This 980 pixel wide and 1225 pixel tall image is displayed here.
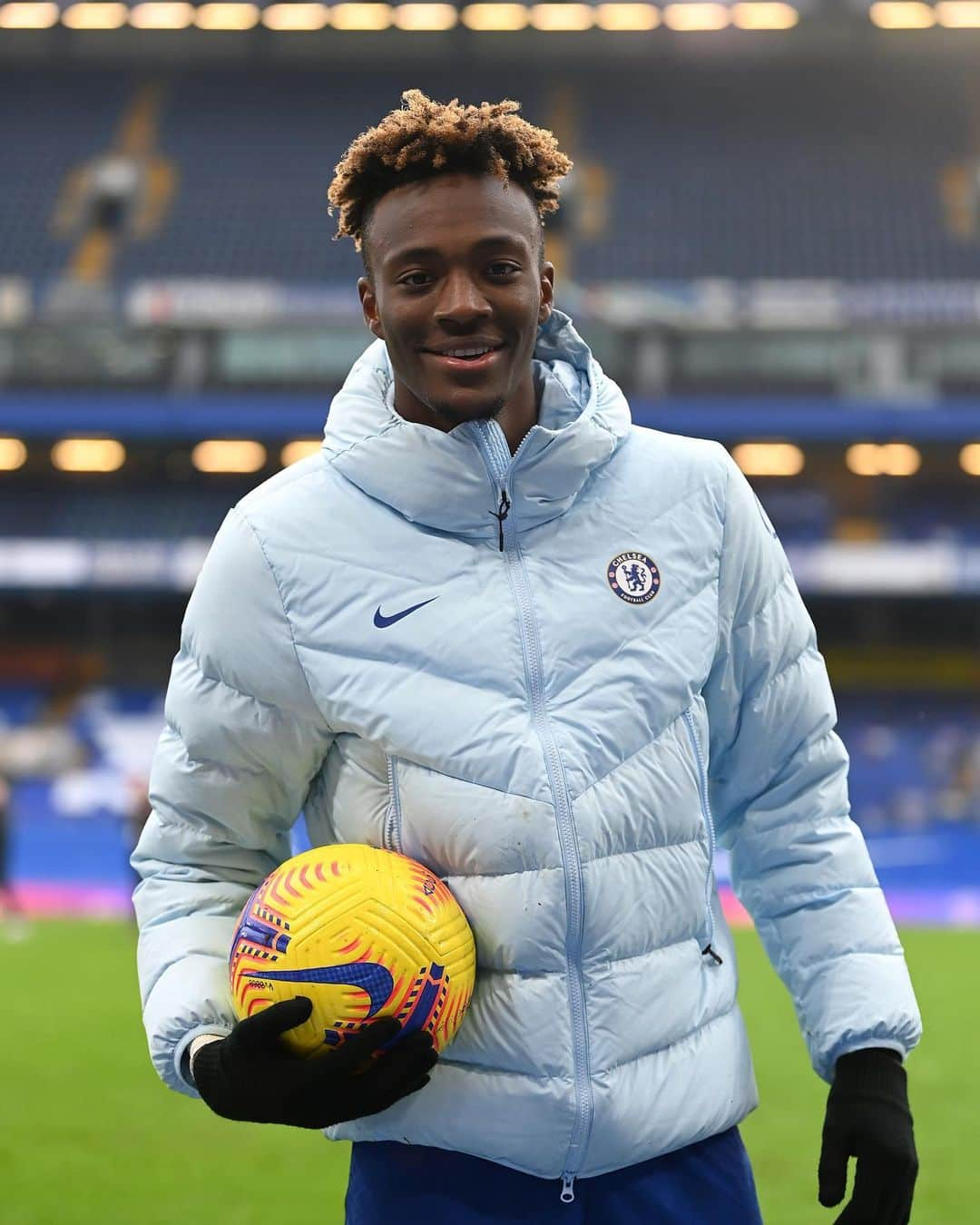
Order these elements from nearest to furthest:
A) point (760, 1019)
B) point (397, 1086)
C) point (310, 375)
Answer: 1. point (397, 1086)
2. point (760, 1019)
3. point (310, 375)

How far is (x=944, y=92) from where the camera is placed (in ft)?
83.7

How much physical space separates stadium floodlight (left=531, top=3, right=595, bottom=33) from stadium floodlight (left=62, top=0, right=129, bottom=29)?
281 inches

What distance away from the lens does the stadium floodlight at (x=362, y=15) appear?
25.1 metres

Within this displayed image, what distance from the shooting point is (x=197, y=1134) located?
539 centimetres

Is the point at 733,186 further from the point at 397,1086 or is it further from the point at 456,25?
the point at 397,1086

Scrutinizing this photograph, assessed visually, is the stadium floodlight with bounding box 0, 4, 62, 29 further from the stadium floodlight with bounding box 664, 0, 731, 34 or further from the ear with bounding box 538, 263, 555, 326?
the ear with bounding box 538, 263, 555, 326

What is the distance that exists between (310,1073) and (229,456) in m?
20.7

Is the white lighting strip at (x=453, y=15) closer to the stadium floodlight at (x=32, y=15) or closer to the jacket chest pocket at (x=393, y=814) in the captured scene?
the stadium floodlight at (x=32, y=15)

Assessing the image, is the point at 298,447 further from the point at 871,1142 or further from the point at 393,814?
the point at 871,1142

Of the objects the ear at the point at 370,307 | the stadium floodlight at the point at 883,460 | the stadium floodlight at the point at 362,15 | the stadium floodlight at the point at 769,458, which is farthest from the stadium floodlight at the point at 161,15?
the ear at the point at 370,307

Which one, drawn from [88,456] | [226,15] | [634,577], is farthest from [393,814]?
[226,15]

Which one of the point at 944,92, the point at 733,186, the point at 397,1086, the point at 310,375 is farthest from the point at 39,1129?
the point at 944,92

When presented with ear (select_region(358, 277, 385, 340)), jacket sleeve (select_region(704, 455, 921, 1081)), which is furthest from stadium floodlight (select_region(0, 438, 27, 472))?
jacket sleeve (select_region(704, 455, 921, 1081))

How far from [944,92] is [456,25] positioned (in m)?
8.68
